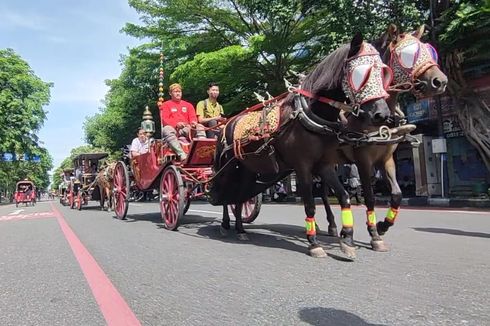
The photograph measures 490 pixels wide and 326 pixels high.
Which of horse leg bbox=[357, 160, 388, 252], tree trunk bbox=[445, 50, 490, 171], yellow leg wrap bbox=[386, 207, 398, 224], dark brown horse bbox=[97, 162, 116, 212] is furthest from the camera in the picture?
tree trunk bbox=[445, 50, 490, 171]

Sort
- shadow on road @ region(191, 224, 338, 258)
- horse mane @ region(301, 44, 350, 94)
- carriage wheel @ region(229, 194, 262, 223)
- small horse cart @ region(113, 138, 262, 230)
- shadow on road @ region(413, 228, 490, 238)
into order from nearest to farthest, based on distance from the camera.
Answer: horse mane @ region(301, 44, 350, 94), shadow on road @ region(191, 224, 338, 258), shadow on road @ region(413, 228, 490, 238), small horse cart @ region(113, 138, 262, 230), carriage wheel @ region(229, 194, 262, 223)

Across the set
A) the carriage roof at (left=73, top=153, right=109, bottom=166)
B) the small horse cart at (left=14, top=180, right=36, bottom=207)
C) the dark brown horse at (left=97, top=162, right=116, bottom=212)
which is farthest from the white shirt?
the small horse cart at (left=14, top=180, right=36, bottom=207)

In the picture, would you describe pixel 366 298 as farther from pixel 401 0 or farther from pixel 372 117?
pixel 401 0

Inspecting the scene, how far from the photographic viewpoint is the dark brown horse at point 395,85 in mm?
5977

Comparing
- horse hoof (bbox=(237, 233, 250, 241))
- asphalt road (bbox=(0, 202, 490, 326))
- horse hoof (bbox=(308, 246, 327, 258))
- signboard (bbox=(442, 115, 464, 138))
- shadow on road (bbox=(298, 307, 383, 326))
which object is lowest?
shadow on road (bbox=(298, 307, 383, 326))

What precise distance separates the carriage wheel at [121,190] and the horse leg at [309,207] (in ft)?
21.7

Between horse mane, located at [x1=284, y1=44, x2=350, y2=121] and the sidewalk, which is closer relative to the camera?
horse mane, located at [x1=284, y1=44, x2=350, y2=121]

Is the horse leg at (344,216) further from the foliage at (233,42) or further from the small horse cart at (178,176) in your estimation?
the foliage at (233,42)

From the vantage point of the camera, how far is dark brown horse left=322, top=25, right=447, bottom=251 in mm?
5977

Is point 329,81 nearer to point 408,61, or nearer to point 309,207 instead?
point 408,61

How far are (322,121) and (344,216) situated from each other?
119 centimetres

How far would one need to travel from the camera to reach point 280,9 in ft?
57.6

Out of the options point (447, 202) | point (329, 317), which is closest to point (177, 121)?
point (329, 317)

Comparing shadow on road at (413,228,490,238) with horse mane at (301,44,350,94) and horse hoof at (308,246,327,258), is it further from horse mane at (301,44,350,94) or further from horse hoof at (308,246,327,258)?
horse mane at (301,44,350,94)
